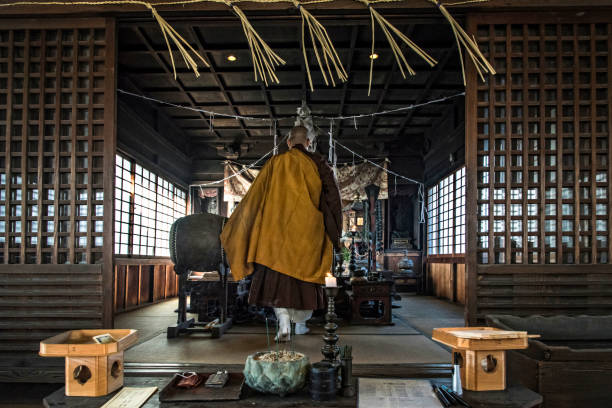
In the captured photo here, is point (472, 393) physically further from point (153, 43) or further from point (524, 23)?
point (153, 43)

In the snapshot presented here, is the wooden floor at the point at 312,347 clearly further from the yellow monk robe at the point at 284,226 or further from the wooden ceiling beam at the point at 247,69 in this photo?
the wooden ceiling beam at the point at 247,69

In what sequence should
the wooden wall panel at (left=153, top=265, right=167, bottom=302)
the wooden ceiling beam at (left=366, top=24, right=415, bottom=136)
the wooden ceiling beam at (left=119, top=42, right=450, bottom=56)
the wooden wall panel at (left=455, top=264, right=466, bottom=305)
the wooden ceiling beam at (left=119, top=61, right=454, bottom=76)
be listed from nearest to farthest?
the wooden ceiling beam at (left=366, top=24, right=415, bottom=136) < the wooden ceiling beam at (left=119, top=42, right=450, bottom=56) < the wooden ceiling beam at (left=119, top=61, right=454, bottom=76) < the wooden wall panel at (left=455, top=264, right=466, bottom=305) < the wooden wall panel at (left=153, top=265, right=167, bottom=302)

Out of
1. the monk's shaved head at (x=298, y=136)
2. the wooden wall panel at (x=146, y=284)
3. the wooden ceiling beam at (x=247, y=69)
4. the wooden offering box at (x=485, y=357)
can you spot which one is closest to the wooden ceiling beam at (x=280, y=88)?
the wooden ceiling beam at (x=247, y=69)

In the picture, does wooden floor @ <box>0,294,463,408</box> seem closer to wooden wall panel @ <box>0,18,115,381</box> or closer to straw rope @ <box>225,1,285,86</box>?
wooden wall panel @ <box>0,18,115,381</box>

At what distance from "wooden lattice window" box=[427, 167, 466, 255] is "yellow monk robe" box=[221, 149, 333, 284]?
4423 millimetres

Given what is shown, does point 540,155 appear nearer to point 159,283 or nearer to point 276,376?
point 276,376

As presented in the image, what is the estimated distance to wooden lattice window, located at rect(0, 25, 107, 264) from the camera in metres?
3.34

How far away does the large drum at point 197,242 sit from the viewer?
4047 mm

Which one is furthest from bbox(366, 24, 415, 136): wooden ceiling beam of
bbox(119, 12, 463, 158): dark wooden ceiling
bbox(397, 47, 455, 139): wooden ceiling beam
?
bbox(397, 47, 455, 139): wooden ceiling beam

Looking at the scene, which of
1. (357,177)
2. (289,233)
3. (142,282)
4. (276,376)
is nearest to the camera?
(276,376)

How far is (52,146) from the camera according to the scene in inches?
136

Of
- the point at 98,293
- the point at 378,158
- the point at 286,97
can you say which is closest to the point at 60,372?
the point at 98,293

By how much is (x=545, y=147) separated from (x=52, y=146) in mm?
3626

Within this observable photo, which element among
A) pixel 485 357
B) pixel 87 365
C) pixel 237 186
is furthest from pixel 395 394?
pixel 237 186
